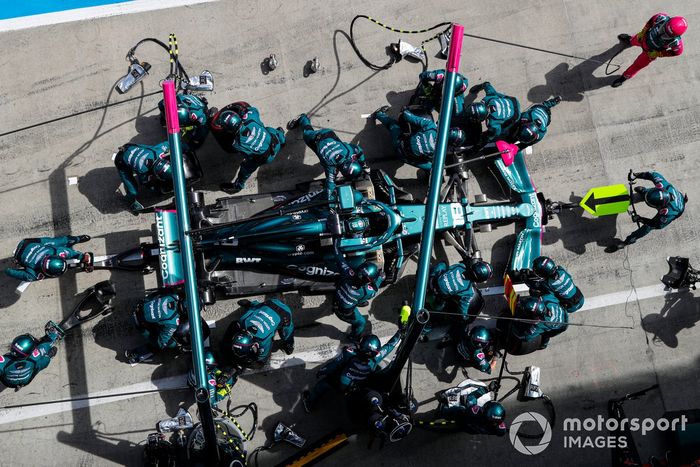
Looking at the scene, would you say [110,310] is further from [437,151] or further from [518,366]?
[518,366]

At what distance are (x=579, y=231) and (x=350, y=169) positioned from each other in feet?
15.2

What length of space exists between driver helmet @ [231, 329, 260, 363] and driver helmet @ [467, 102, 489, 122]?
4967 mm

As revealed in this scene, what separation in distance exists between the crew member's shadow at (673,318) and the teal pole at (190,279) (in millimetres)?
7995

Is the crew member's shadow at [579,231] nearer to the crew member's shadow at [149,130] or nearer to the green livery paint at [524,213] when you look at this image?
the green livery paint at [524,213]

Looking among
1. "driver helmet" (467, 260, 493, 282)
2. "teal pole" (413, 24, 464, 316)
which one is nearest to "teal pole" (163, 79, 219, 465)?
"teal pole" (413, 24, 464, 316)

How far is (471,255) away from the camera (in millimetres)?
9898

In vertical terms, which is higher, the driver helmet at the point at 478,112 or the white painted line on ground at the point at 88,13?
the white painted line on ground at the point at 88,13

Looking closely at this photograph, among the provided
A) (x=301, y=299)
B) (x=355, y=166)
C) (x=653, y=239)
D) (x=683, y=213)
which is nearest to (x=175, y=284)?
(x=301, y=299)

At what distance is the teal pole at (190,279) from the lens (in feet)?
21.7

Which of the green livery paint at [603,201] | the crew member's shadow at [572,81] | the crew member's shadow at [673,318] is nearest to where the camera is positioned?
the green livery paint at [603,201]

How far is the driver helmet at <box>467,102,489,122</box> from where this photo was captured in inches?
376

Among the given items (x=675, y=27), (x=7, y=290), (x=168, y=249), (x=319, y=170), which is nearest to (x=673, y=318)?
(x=675, y=27)

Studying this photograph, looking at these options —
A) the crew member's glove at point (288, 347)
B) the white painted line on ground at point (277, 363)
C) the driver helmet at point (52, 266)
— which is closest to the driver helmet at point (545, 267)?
the white painted line on ground at point (277, 363)

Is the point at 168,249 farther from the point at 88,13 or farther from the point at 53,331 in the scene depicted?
the point at 88,13
